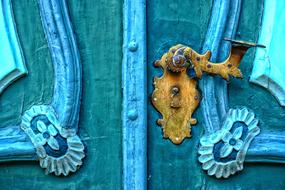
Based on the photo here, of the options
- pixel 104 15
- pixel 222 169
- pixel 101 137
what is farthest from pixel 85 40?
pixel 222 169

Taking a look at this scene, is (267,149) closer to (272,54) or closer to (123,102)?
(272,54)

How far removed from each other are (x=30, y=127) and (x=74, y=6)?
0.33 meters

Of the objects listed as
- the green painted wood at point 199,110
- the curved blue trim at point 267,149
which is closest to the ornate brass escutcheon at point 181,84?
the green painted wood at point 199,110

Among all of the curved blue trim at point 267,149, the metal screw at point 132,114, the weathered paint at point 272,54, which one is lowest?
the curved blue trim at point 267,149

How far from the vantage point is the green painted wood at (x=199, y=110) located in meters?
2.75

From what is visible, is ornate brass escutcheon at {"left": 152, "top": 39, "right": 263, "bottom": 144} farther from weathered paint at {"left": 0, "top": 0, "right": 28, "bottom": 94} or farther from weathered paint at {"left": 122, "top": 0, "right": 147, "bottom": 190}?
weathered paint at {"left": 0, "top": 0, "right": 28, "bottom": 94}

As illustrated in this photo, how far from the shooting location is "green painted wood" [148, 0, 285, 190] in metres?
2.75

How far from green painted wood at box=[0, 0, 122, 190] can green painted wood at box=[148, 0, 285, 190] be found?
0.29 feet

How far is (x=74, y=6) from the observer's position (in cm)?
277

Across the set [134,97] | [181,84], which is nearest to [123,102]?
[134,97]

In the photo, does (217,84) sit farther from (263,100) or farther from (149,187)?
(149,187)

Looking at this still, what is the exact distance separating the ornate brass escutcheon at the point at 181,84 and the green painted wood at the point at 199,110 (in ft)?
0.06

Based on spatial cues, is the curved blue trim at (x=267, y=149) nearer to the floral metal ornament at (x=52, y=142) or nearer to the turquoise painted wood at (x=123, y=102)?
the turquoise painted wood at (x=123, y=102)

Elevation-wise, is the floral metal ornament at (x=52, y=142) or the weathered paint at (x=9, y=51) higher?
the weathered paint at (x=9, y=51)
